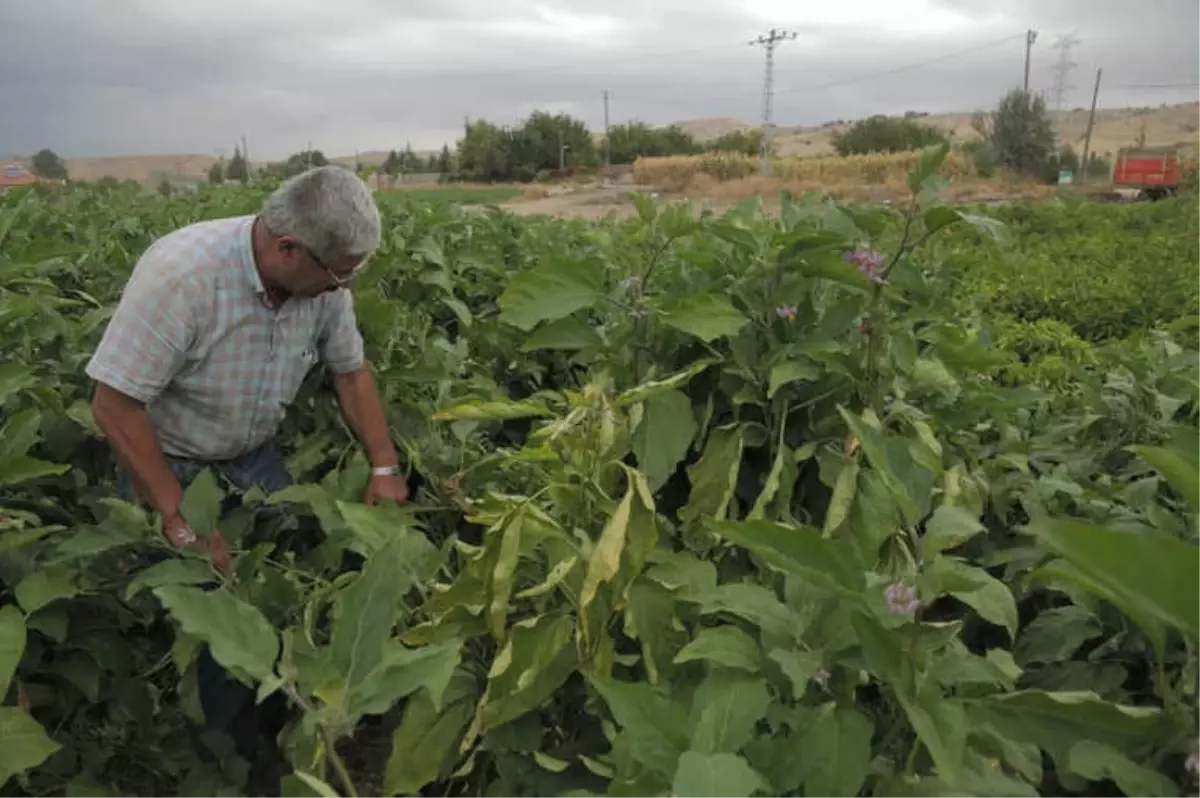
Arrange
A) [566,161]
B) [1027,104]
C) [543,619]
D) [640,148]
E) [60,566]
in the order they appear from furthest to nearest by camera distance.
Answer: [640,148], [566,161], [1027,104], [60,566], [543,619]

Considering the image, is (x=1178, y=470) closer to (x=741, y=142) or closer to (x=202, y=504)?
(x=202, y=504)

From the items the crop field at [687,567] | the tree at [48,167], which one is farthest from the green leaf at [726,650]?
the tree at [48,167]

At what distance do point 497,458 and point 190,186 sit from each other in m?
8.56

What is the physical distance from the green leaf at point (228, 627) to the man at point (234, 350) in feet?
3.18

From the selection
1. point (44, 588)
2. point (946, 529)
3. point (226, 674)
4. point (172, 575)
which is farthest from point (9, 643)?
point (946, 529)

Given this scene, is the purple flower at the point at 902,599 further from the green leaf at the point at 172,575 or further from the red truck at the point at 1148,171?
the red truck at the point at 1148,171

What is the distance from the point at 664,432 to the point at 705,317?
21cm

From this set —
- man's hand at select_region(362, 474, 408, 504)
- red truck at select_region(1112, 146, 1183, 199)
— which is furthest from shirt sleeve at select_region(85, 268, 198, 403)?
red truck at select_region(1112, 146, 1183, 199)

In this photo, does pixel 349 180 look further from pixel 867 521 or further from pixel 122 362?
pixel 867 521

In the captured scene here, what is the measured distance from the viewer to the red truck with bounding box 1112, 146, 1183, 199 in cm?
3691

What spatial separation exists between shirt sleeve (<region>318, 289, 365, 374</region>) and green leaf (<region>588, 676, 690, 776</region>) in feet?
6.29

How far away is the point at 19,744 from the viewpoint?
1530 millimetres

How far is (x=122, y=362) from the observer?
2504 mm

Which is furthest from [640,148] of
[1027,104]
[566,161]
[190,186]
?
[190,186]
